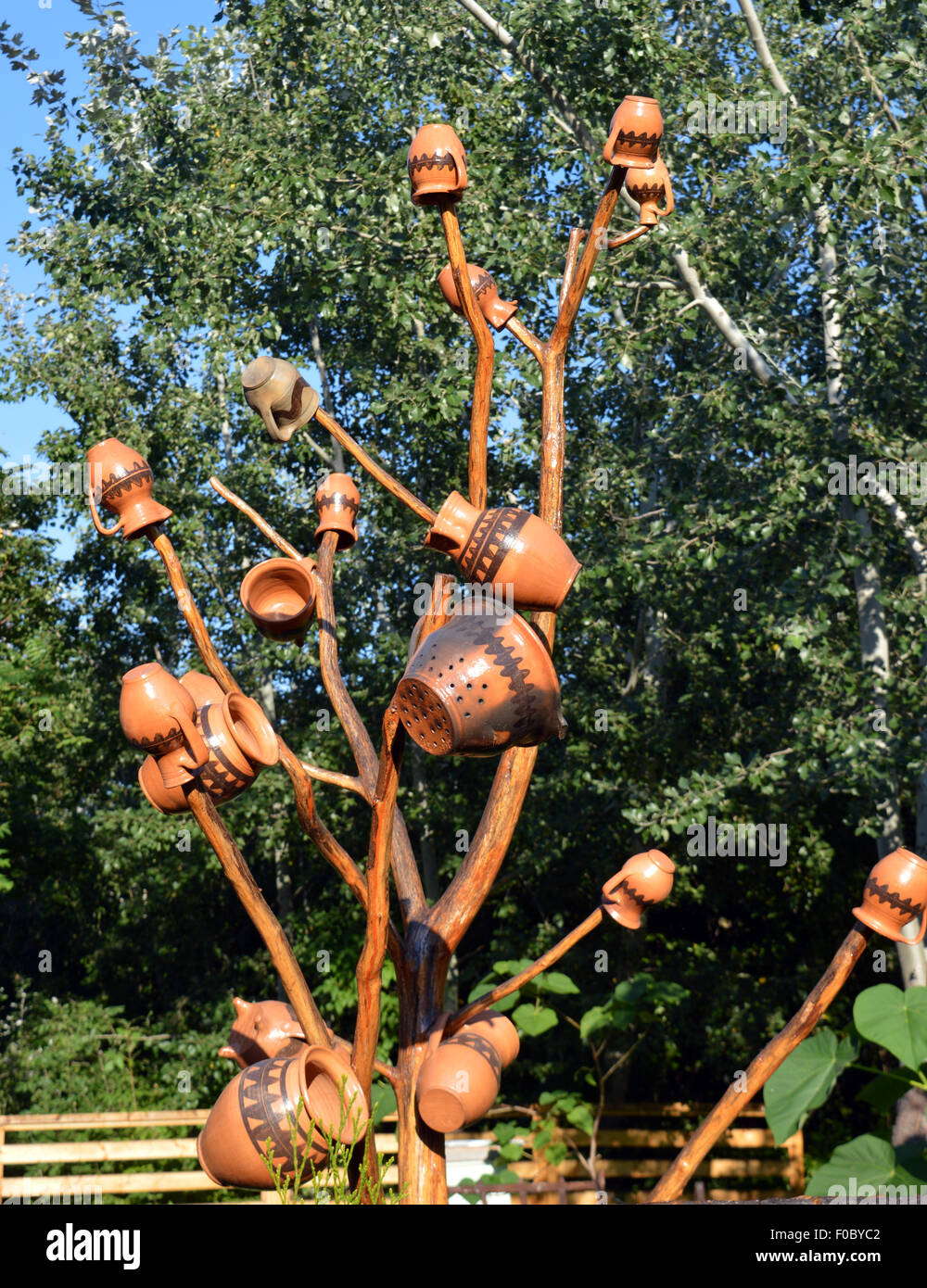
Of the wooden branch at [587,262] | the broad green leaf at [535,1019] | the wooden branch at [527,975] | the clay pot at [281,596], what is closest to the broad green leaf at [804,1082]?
the broad green leaf at [535,1019]

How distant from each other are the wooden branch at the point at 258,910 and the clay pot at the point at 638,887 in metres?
0.48

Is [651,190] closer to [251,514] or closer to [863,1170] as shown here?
[251,514]

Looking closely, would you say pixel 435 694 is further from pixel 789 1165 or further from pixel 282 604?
pixel 789 1165

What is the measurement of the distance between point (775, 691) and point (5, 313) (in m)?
7.28

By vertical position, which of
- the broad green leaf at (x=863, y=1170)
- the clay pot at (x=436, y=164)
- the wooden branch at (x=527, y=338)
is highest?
the clay pot at (x=436, y=164)

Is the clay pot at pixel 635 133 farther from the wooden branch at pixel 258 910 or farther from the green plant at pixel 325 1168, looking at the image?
the green plant at pixel 325 1168

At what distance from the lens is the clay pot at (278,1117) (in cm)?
146

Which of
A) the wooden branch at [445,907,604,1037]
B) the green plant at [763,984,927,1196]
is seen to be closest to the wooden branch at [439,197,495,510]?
the wooden branch at [445,907,604,1037]

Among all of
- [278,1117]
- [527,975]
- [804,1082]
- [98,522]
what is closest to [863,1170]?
[804,1082]

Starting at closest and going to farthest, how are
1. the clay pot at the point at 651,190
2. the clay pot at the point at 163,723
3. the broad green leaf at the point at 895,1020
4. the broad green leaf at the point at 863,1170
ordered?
the clay pot at the point at 163,723, the clay pot at the point at 651,190, the broad green leaf at the point at 863,1170, the broad green leaf at the point at 895,1020

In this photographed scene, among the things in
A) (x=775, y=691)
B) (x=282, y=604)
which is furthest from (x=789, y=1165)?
(x=282, y=604)

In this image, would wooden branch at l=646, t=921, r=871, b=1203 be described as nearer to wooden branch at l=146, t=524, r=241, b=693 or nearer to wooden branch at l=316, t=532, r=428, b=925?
wooden branch at l=316, t=532, r=428, b=925

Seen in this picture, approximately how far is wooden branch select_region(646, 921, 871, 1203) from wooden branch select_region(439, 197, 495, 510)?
84 centimetres

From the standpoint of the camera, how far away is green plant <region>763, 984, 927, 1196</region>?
3.42 metres
